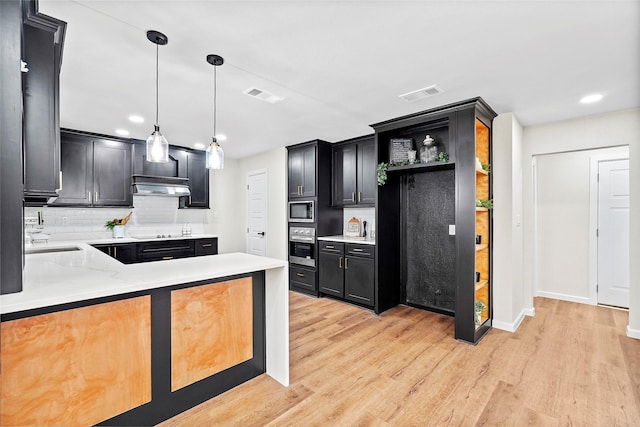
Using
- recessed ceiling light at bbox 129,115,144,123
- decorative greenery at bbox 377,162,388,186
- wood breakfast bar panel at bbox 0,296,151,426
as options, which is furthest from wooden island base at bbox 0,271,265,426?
recessed ceiling light at bbox 129,115,144,123

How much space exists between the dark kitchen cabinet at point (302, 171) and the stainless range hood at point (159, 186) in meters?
1.76

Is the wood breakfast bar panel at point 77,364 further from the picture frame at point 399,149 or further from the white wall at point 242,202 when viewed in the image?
the white wall at point 242,202

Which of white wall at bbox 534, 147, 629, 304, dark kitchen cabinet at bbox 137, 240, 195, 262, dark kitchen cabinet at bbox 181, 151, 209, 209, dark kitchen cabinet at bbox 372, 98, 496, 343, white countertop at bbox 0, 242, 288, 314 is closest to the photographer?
white countertop at bbox 0, 242, 288, 314

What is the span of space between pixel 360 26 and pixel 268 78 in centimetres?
99

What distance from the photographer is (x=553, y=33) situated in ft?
6.37

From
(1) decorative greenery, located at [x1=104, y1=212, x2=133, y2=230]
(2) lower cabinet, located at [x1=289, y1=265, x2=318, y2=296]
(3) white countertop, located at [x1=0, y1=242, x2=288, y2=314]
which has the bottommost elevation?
(2) lower cabinet, located at [x1=289, y1=265, x2=318, y2=296]

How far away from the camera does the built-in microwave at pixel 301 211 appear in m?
4.91

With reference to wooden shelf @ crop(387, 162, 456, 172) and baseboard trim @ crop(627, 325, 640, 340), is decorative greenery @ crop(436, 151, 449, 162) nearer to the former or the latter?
wooden shelf @ crop(387, 162, 456, 172)

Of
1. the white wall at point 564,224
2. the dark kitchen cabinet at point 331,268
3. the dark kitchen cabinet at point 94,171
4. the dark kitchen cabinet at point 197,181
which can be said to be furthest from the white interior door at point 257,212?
the white wall at point 564,224

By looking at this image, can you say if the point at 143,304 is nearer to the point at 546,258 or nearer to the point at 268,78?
the point at 268,78

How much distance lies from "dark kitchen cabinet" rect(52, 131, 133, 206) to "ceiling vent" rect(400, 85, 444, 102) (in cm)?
418

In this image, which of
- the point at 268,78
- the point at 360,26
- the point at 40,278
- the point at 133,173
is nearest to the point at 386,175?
the point at 268,78

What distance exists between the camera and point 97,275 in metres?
1.80

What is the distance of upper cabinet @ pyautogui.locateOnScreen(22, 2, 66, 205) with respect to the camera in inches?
59.8
